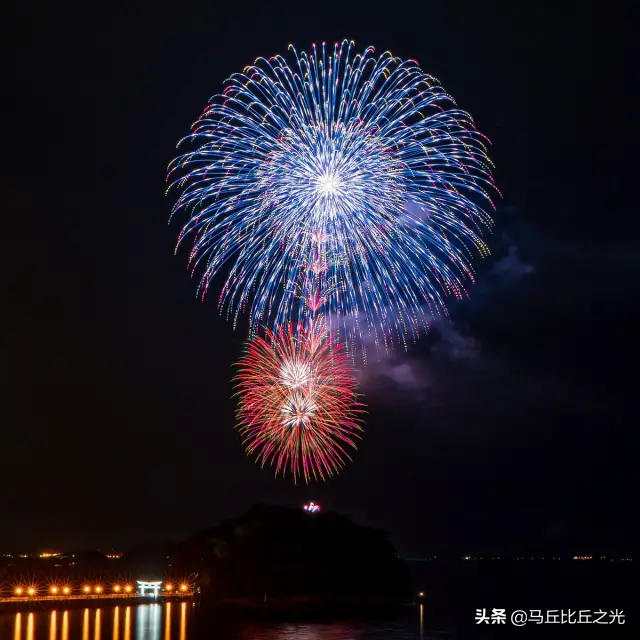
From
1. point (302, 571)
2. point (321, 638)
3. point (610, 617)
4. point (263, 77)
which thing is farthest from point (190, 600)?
point (263, 77)

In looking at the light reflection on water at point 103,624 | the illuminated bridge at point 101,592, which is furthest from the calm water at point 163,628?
the illuminated bridge at point 101,592

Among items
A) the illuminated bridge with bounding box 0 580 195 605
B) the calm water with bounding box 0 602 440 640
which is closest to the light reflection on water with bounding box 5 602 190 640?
the calm water with bounding box 0 602 440 640

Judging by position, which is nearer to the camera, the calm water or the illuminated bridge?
the calm water

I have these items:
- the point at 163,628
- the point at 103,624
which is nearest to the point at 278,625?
the point at 163,628

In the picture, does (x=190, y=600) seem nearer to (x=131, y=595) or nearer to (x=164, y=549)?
(x=131, y=595)

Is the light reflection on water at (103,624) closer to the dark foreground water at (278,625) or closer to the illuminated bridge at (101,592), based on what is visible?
the dark foreground water at (278,625)

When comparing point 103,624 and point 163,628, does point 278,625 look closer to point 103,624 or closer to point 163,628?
point 163,628

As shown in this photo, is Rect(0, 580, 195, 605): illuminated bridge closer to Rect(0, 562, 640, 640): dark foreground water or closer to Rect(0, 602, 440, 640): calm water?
Rect(0, 562, 640, 640): dark foreground water

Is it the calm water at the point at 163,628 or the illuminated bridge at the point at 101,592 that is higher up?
the illuminated bridge at the point at 101,592
